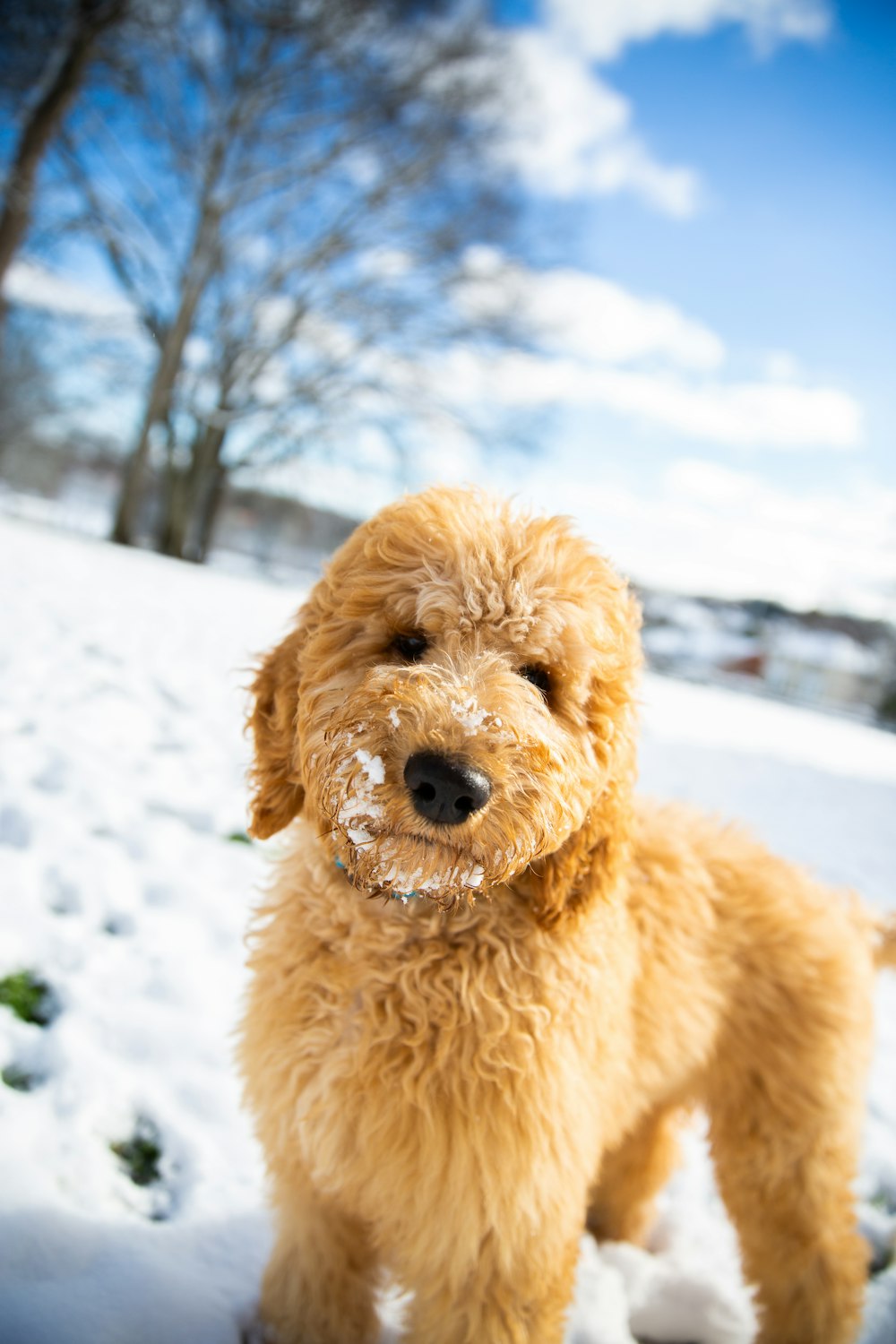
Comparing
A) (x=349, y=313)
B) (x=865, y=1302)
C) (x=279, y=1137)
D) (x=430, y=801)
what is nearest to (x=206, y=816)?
(x=279, y=1137)

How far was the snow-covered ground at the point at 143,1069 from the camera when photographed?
1.77m

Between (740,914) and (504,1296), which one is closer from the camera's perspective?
(504,1296)

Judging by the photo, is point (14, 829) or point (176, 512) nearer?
point (14, 829)

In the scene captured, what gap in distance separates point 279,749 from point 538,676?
667mm

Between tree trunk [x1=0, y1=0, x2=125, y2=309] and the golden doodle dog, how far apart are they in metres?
9.04

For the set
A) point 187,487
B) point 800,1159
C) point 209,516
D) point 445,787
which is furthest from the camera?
point 209,516

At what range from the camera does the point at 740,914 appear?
7.20ft

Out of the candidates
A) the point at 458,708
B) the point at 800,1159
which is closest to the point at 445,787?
the point at 458,708

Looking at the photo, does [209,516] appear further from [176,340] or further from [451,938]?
[451,938]

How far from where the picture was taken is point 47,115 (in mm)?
8430

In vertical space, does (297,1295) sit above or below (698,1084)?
below

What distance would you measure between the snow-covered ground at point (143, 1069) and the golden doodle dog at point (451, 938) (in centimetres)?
31

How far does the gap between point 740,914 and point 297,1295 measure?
1.53 m

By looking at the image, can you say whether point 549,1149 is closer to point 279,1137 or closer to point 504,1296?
point 504,1296
